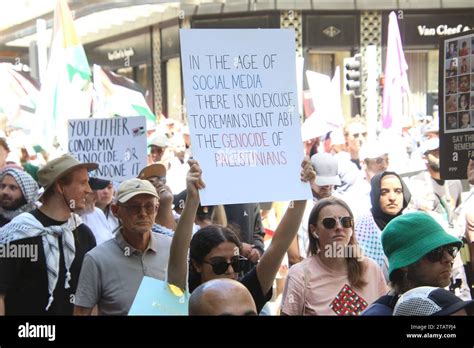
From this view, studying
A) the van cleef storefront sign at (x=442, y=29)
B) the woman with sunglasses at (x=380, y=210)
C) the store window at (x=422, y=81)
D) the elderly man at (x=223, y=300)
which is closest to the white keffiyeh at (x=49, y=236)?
the woman with sunglasses at (x=380, y=210)

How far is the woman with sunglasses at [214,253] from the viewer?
155 inches

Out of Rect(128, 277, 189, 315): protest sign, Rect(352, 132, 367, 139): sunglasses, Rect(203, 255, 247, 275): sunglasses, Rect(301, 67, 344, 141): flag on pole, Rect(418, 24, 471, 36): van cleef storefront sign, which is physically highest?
Rect(418, 24, 471, 36): van cleef storefront sign

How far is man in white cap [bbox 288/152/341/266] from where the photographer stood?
172 inches

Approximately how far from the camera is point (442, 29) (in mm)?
4098

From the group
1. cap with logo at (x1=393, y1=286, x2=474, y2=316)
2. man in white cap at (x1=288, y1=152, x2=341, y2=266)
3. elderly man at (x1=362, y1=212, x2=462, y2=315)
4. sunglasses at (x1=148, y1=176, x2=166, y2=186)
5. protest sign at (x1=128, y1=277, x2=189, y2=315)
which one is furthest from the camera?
sunglasses at (x1=148, y1=176, x2=166, y2=186)

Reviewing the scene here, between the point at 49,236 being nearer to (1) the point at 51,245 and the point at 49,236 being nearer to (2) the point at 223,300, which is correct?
(1) the point at 51,245

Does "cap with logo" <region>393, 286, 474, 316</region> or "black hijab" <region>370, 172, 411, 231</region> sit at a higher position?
"black hijab" <region>370, 172, 411, 231</region>

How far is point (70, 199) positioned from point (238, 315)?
1.80 m

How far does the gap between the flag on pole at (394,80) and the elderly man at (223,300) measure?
5.23 ft

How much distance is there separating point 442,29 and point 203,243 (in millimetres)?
1320

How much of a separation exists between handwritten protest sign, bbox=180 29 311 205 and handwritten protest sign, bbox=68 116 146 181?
20.1 inches

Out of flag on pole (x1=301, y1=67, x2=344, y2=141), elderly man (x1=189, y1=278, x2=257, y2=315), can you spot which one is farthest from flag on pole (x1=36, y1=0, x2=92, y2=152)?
elderly man (x1=189, y1=278, x2=257, y2=315)

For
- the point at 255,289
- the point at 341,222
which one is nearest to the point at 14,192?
the point at 255,289

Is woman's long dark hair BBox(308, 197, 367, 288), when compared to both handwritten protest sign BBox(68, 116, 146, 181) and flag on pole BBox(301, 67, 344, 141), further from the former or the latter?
handwritten protest sign BBox(68, 116, 146, 181)
